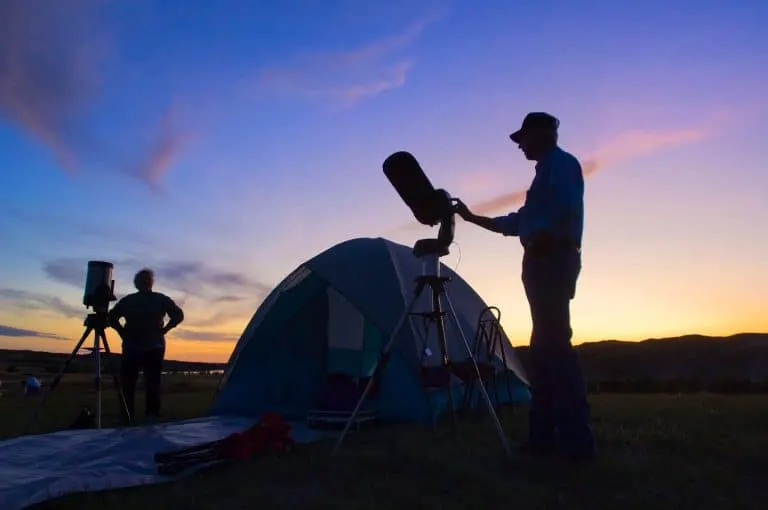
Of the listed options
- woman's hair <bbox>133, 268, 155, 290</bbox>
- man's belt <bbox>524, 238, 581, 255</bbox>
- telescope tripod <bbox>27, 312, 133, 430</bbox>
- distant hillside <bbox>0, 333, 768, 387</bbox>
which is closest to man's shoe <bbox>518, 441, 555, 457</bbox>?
man's belt <bbox>524, 238, 581, 255</bbox>

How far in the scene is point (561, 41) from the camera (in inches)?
321

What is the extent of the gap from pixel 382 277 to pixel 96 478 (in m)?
4.23

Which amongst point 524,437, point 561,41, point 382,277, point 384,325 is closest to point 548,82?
point 561,41

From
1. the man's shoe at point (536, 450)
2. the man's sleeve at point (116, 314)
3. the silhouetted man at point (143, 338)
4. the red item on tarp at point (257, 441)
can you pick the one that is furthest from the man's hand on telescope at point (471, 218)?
the man's sleeve at point (116, 314)

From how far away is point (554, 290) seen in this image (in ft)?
14.1

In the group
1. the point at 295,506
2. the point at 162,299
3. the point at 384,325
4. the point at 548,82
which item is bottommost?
the point at 295,506

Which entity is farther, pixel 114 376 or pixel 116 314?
pixel 116 314

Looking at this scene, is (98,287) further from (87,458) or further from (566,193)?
(566,193)

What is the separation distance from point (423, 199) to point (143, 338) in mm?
4504

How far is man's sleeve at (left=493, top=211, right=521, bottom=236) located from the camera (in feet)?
15.3

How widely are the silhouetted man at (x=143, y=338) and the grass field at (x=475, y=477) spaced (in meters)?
1.89

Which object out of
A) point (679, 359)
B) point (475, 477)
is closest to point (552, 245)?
point (475, 477)

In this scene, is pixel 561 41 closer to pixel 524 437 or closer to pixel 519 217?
pixel 519 217

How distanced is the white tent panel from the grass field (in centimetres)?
264
